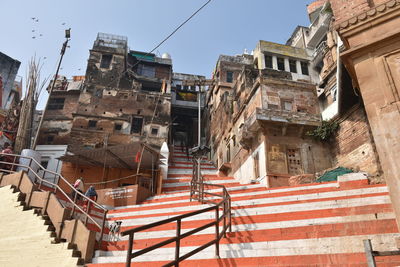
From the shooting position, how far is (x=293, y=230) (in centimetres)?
696

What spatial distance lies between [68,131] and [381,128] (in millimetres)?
24355

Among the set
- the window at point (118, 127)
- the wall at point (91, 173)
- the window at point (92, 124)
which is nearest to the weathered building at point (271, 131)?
the wall at point (91, 173)

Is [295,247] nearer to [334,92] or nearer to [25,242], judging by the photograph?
[25,242]

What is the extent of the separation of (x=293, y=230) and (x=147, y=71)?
28847mm

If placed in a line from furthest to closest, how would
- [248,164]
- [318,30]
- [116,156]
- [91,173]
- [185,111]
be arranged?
[185,111] < [318,30] < [91,173] < [116,156] < [248,164]

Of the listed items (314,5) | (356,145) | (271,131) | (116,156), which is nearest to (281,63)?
(271,131)

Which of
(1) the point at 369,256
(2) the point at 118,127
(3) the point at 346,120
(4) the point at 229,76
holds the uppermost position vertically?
(4) the point at 229,76

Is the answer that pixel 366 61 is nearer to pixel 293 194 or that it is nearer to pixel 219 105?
pixel 293 194

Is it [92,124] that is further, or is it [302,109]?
[92,124]

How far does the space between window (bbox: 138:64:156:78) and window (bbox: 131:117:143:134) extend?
841cm

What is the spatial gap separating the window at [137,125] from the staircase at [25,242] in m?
16.3

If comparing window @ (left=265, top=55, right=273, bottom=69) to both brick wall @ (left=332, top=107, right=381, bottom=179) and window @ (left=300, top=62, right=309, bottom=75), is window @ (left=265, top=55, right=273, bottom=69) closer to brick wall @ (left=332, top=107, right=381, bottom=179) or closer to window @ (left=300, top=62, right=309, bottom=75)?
window @ (left=300, top=62, right=309, bottom=75)

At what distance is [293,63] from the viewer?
86.7ft

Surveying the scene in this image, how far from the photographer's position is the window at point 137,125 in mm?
25427
